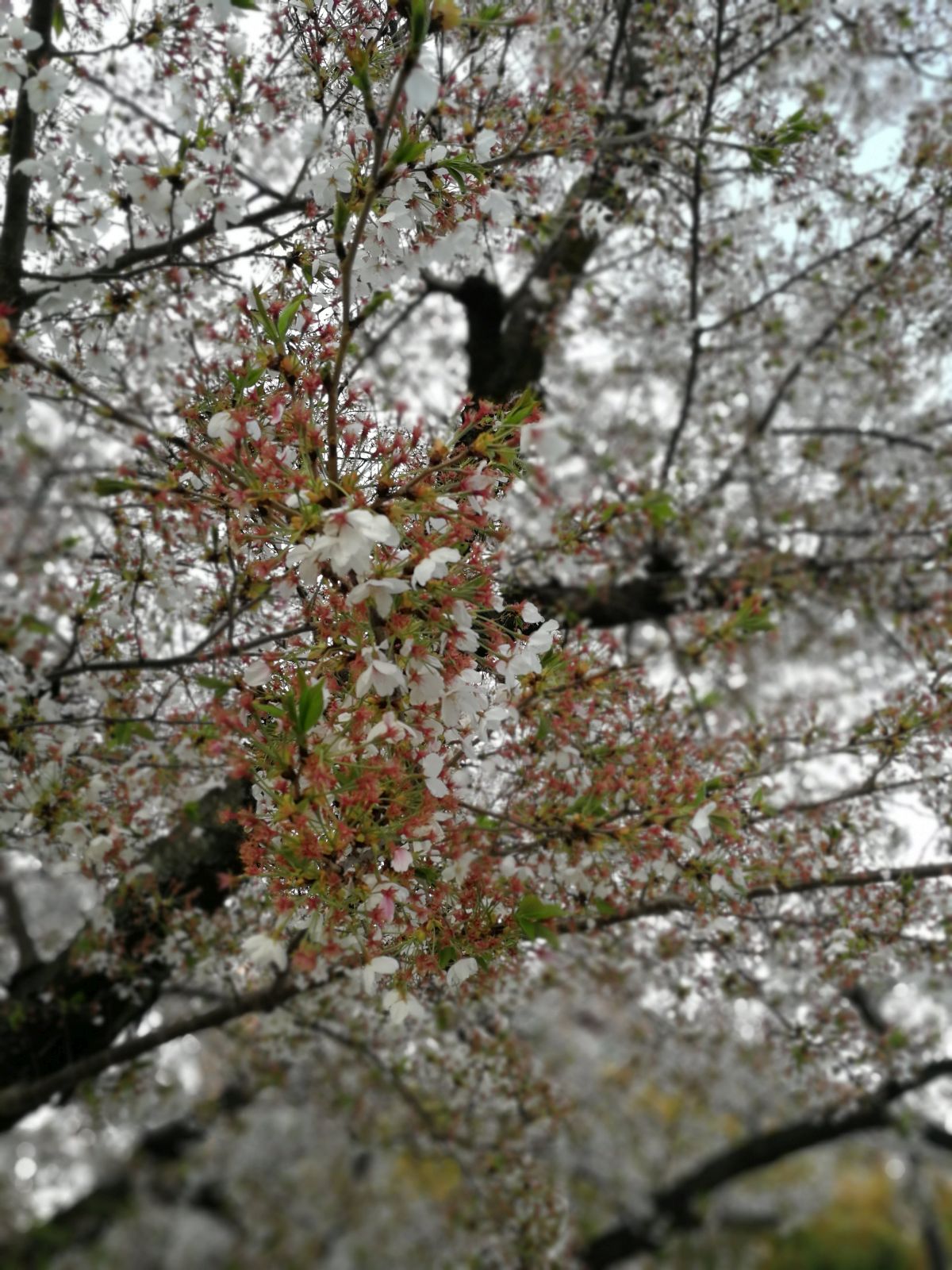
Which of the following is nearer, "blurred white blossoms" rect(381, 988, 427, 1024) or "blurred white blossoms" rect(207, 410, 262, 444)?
"blurred white blossoms" rect(207, 410, 262, 444)

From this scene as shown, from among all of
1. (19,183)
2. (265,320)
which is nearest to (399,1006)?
(265,320)

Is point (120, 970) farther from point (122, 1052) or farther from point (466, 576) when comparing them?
point (466, 576)

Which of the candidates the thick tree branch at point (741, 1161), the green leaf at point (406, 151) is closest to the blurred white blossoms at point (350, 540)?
the green leaf at point (406, 151)

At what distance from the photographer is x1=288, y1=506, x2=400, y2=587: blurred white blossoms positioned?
1.25m

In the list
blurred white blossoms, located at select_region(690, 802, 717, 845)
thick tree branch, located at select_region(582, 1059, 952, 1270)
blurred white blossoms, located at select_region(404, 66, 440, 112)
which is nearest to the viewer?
blurred white blossoms, located at select_region(404, 66, 440, 112)

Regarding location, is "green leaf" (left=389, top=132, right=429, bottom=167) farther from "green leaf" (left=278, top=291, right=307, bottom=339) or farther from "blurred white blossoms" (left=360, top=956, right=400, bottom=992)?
"blurred white blossoms" (left=360, top=956, right=400, bottom=992)

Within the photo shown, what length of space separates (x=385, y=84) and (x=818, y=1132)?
545cm

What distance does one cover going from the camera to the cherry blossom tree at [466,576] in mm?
1530

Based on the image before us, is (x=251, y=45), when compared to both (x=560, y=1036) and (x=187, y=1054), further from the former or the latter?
(x=560, y=1036)

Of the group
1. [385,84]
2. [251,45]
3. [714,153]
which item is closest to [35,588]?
[251,45]

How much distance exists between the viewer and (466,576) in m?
1.50

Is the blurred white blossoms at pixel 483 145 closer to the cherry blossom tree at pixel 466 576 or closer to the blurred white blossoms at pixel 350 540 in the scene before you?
the cherry blossom tree at pixel 466 576

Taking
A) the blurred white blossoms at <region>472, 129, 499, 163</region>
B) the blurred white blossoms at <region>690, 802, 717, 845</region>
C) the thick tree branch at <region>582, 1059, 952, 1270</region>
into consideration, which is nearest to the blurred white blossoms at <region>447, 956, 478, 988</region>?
the blurred white blossoms at <region>690, 802, 717, 845</region>

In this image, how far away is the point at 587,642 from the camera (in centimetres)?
258
